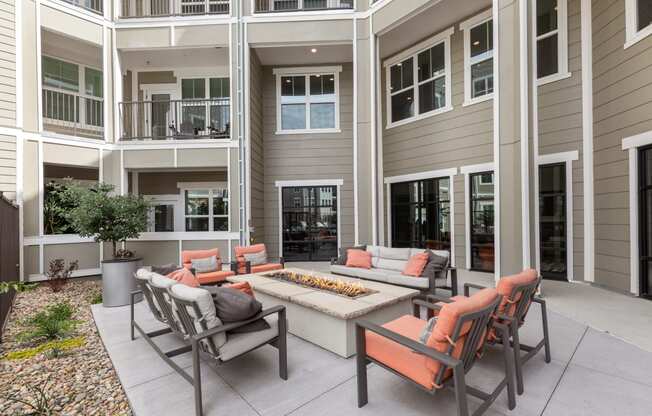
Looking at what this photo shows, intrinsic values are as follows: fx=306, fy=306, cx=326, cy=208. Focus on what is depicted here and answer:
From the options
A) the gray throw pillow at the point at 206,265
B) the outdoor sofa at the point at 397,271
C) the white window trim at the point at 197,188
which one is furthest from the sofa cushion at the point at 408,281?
the white window trim at the point at 197,188

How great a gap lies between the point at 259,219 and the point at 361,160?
3.37 m

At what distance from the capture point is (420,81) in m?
8.28

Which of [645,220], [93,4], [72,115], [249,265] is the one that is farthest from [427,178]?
[72,115]

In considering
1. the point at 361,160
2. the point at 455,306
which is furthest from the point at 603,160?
the point at 455,306

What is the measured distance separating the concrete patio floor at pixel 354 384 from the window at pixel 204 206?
21.9 ft

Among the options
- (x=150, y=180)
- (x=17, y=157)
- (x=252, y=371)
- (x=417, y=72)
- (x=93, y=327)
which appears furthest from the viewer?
(x=150, y=180)

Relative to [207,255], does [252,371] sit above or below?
below

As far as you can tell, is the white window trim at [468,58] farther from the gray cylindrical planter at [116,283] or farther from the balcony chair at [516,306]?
the gray cylindrical planter at [116,283]

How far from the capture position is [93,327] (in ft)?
14.2

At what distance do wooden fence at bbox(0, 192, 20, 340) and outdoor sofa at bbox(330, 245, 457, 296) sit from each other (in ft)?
16.7

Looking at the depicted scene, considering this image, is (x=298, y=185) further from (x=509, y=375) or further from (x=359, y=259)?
(x=509, y=375)

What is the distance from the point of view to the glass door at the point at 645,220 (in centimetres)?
500

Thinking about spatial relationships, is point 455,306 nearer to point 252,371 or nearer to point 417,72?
point 252,371

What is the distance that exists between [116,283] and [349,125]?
22.8ft
